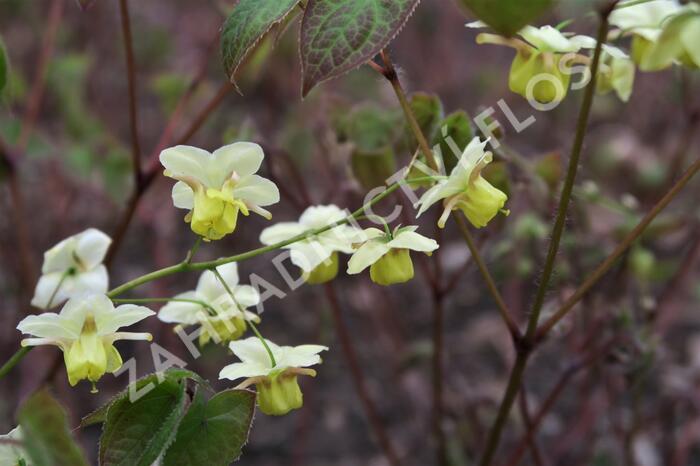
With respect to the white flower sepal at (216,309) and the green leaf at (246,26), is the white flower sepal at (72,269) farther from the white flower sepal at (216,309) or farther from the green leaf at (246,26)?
the green leaf at (246,26)

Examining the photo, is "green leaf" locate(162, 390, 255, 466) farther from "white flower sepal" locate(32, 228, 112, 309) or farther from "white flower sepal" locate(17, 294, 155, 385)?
"white flower sepal" locate(32, 228, 112, 309)

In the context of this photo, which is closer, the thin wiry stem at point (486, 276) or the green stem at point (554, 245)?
the green stem at point (554, 245)

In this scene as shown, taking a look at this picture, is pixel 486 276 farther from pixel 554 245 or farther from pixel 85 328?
pixel 85 328

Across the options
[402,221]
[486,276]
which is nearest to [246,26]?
[486,276]

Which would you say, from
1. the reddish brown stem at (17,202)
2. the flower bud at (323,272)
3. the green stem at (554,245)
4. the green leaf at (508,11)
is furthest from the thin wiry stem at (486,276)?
the reddish brown stem at (17,202)

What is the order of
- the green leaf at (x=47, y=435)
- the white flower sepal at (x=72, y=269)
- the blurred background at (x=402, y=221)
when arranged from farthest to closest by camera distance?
the blurred background at (x=402, y=221)
the white flower sepal at (x=72, y=269)
the green leaf at (x=47, y=435)
